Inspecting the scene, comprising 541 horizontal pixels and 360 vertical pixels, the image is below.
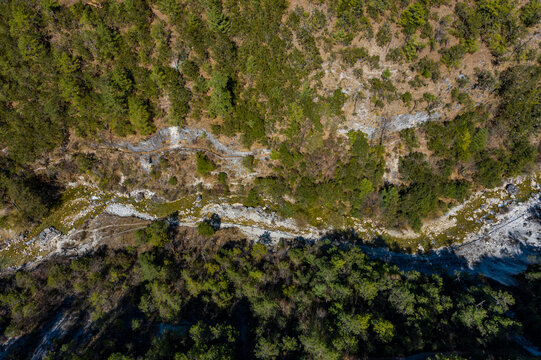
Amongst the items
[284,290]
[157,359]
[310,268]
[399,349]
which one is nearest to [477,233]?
[399,349]

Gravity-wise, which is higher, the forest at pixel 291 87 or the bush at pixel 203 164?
the forest at pixel 291 87

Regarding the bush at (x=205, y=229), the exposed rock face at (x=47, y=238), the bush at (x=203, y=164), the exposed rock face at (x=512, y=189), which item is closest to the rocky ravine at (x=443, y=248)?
the exposed rock face at (x=47, y=238)

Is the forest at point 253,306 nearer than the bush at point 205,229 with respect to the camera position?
Yes

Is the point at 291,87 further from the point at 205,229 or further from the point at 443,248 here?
the point at 443,248

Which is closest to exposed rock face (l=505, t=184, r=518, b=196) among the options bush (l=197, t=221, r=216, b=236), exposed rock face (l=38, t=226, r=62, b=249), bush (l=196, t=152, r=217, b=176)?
bush (l=197, t=221, r=216, b=236)

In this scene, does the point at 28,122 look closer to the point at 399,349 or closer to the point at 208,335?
the point at 208,335

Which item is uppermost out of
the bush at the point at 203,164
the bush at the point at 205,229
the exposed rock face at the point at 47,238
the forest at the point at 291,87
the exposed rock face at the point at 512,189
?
the forest at the point at 291,87

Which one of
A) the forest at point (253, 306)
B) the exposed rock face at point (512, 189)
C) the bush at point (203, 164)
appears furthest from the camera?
the bush at point (203, 164)

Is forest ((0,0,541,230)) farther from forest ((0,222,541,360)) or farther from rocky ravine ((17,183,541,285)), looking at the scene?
forest ((0,222,541,360))

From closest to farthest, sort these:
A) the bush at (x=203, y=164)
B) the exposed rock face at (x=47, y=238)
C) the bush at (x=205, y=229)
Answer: the bush at (x=205, y=229) < the exposed rock face at (x=47, y=238) < the bush at (x=203, y=164)

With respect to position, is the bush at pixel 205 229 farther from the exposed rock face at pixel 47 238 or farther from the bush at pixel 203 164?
the exposed rock face at pixel 47 238
